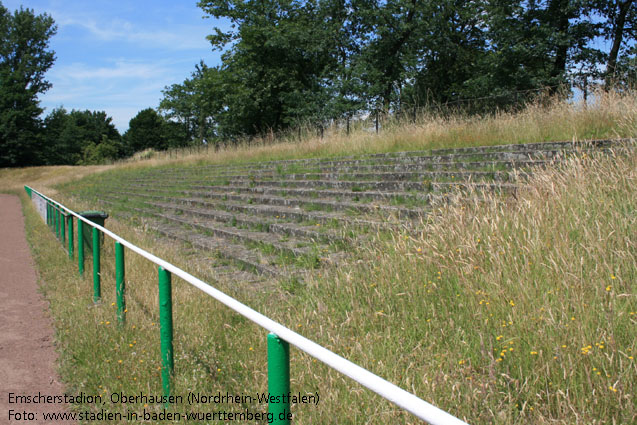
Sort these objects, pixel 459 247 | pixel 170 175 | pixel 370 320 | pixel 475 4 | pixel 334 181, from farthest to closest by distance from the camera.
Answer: pixel 475 4 < pixel 170 175 < pixel 334 181 < pixel 459 247 < pixel 370 320

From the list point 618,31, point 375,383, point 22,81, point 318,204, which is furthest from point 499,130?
point 22,81

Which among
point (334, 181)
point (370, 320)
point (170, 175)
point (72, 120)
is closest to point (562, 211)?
point (370, 320)

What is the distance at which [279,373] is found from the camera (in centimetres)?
186

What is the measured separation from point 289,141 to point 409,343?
59.2 ft

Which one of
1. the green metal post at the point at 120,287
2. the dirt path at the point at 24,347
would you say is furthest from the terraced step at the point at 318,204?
the dirt path at the point at 24,347

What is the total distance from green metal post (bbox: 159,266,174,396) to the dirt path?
77 centimetres

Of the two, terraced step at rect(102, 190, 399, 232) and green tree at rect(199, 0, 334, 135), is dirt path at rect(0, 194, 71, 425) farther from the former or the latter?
green tree at rect(199, 0, 334, 135)

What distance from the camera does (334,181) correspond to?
1001 cm

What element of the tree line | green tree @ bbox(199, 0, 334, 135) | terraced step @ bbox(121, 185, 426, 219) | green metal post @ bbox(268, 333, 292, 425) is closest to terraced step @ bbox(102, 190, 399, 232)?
terraced step @ bbox(121, 185, 426, 219)

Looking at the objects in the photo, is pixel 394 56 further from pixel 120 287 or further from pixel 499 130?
pixel 120 287

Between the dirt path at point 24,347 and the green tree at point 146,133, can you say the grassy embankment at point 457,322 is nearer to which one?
the dirt path at point 24,347

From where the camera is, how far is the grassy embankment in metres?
2.47

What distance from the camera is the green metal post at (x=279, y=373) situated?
1.85 m

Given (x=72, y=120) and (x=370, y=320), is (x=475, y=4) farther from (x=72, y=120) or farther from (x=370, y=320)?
(x=72, y=120)
